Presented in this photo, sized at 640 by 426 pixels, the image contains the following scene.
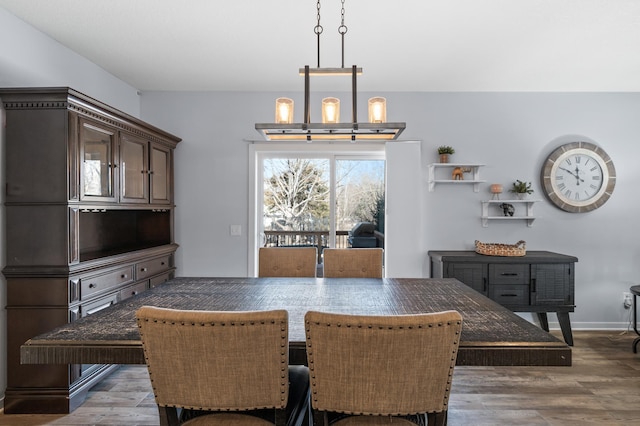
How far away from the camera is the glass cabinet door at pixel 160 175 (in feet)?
11.3

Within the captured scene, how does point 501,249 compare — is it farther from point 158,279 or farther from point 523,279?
point 158,279

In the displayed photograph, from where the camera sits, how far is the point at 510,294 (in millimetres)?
3447

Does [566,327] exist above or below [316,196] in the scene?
below

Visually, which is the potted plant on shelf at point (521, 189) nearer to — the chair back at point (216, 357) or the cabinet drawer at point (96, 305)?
the chair back at point (216, 357)

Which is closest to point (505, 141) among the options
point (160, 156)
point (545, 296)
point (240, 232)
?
point (545, 296)

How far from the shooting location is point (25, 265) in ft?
7.64

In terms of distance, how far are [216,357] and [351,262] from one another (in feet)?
5.70

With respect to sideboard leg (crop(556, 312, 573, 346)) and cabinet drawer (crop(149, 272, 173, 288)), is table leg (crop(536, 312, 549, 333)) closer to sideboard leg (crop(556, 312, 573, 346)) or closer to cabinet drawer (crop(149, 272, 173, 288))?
sideboard leg (crop(556, 312, 573, 346))

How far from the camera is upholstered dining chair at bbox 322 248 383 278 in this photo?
2787 mm

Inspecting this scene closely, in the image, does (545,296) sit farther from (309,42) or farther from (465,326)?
(309,42)

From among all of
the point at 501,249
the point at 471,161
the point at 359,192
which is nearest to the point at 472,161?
the point at 471,161

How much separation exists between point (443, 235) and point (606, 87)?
214 centimetres

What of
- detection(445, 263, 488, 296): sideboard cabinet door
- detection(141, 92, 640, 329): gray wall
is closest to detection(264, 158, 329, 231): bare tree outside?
detection(141, 92, 640, 329): gray wall

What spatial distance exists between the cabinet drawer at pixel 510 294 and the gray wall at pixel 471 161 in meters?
0.62
